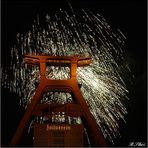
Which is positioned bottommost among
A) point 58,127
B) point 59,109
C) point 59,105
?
point 58,127

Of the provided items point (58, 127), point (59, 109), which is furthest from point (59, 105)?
point (58, 127)

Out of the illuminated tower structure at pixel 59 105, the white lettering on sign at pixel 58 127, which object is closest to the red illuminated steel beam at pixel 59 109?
the illuminated tower structure at pixel 59 105

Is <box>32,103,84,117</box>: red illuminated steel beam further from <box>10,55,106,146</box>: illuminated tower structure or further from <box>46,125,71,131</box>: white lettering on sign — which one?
<box>46,125,71,131</box>: white lettering on sign

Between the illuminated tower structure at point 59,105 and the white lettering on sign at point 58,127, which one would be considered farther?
the illuminated tower structure at point 59,105

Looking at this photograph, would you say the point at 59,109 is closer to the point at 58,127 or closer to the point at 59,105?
the point at 59,105

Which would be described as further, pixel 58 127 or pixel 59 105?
pixel 59 105

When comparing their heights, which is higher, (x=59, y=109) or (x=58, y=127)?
(x=59, y=109)

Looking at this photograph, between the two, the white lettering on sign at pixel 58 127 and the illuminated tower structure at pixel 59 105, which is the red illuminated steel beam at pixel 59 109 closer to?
the illuminated tower structure at pixel 59 105

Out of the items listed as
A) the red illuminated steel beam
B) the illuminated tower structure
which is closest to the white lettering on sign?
the illuminated tower structure

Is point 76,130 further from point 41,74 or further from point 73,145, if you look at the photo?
point 41,74
